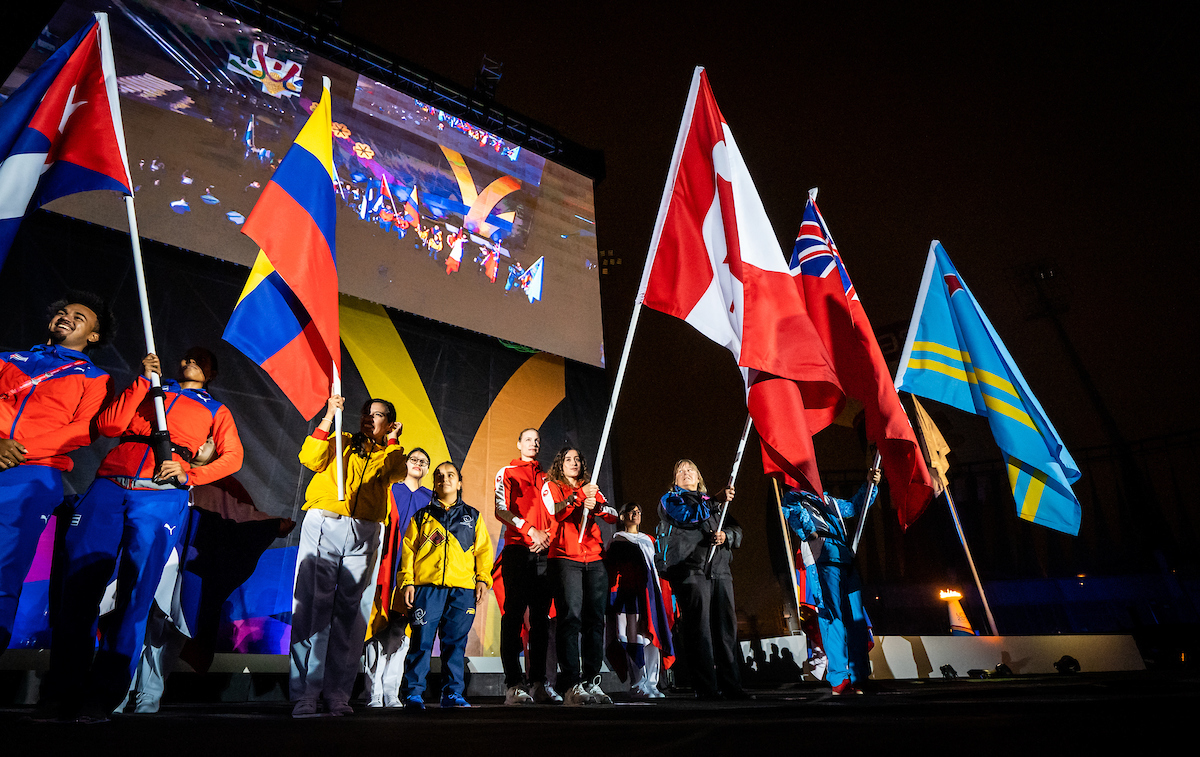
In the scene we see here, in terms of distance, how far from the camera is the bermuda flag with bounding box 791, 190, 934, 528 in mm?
3604

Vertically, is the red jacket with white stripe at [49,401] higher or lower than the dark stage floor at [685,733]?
higher

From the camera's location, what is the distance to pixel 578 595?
386 centimetres

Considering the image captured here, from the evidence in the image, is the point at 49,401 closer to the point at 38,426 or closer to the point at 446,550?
the point at 38,426

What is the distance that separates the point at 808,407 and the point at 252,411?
4587mm

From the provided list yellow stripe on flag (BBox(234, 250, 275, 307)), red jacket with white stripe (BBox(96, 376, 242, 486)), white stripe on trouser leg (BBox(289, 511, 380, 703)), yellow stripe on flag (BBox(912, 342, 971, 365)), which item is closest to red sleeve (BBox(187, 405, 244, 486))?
red jacket with white stripe (BBox(96, 376, 242, 486))

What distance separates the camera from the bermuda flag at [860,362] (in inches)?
142

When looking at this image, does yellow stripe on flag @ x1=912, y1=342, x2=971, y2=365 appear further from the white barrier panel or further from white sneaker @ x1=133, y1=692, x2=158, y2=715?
white sneaker @ x1=133, y1=692, x2=158, y2=715

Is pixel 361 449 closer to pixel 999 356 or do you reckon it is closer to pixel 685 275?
pixel 685 275

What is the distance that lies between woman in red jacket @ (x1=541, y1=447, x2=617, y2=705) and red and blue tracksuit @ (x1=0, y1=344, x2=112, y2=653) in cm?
241

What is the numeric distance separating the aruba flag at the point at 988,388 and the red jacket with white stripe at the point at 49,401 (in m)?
4.98

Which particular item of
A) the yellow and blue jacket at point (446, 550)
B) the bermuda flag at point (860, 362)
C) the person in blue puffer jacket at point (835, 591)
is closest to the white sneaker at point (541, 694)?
the yellow and blue jacket at point (446, 550)

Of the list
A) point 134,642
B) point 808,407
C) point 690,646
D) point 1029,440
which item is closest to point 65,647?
point 134,642

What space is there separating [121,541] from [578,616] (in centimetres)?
231

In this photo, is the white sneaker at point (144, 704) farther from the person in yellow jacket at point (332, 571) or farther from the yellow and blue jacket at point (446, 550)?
the yellow and blue jacket at point (446, 550)
